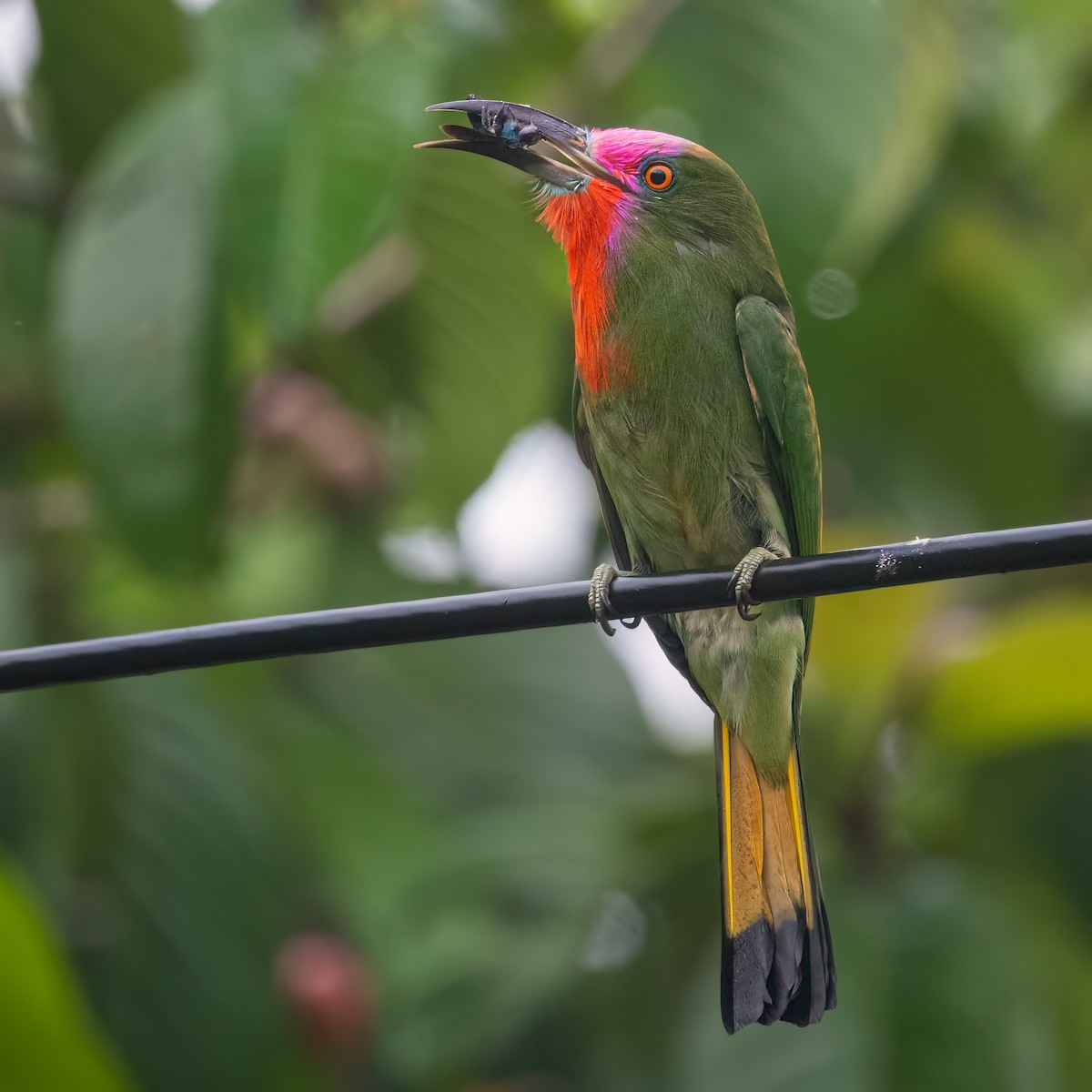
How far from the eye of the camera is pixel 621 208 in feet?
7.19

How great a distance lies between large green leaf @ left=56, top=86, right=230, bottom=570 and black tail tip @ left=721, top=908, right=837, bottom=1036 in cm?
125

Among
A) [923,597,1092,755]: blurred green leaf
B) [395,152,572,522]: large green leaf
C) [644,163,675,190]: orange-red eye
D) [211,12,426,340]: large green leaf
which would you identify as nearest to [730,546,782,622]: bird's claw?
[644,163,675,190]: orange-red eye

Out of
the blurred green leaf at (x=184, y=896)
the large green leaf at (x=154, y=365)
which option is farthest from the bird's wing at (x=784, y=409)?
the blurred green leaf at (x=184, y=896)

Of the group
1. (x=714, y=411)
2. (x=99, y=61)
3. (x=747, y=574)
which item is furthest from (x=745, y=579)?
(x=99, y=61)

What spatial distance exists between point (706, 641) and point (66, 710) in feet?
5.24

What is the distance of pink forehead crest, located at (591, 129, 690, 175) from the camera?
7.18ft

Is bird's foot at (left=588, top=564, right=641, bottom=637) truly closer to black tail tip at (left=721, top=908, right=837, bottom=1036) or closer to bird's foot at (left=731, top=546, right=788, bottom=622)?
bird's foot at (left=731, top=546, right=788, bottom=622)

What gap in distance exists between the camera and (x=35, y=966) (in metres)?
2.46

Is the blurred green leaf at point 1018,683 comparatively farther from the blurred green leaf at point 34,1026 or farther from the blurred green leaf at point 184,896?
the blurred green leaf at point 34,1026

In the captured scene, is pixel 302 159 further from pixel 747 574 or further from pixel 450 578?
pixel 450 578

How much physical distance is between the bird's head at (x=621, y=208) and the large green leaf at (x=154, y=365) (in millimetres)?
805

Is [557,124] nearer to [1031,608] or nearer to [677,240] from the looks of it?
[677,240]

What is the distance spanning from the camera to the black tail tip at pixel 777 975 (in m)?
1.99

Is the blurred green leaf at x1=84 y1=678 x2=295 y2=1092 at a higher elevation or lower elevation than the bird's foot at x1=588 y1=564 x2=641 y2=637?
lower
